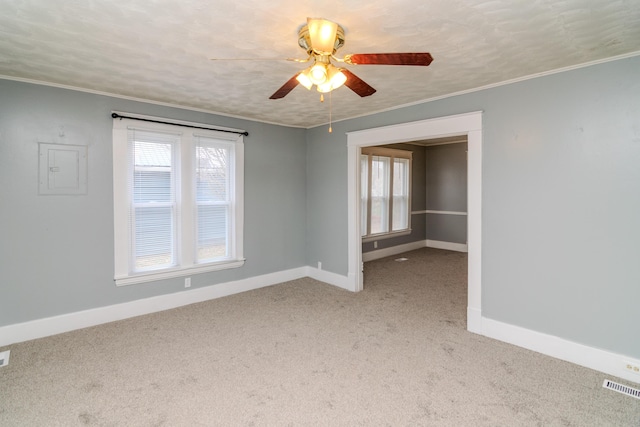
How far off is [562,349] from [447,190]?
5438 mm

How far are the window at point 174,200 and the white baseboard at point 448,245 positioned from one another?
208 inches

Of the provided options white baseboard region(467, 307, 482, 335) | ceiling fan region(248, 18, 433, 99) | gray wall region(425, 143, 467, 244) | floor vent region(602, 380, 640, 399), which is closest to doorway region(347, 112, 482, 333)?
white baseboard region(467, 307, 482, 335)

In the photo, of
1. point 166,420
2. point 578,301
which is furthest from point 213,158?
point 578,301

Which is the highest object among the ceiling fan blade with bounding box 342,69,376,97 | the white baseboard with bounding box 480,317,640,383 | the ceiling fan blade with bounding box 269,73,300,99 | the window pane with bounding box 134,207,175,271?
the ceiling fan blade with bounding box 269,73,300,99

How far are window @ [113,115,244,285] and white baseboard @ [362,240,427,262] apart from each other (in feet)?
9.88

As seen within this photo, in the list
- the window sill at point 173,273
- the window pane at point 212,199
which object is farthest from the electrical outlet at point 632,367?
the window pane at point 212,199

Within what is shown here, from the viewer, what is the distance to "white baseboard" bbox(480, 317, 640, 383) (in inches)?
100

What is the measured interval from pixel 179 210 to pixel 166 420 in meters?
2.55

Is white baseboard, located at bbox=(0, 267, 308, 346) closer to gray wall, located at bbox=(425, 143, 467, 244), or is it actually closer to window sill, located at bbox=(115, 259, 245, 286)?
window sill, located at bbox=(115, 259, 245, 286)

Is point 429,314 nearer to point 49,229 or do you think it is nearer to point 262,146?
point 262,146

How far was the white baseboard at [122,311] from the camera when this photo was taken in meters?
3.14

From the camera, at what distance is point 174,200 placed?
405cm

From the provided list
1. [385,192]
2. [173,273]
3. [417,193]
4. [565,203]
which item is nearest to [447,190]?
[417,193]

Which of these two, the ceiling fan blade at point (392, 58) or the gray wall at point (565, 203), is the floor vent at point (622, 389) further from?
the ceiling fan blade at point (392, 58)
